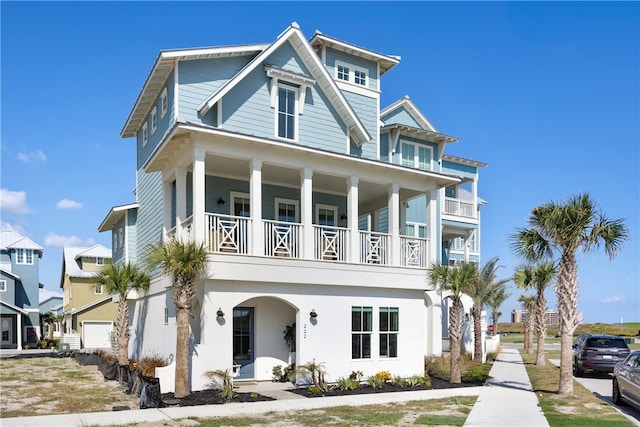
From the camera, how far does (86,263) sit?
45.5 meters

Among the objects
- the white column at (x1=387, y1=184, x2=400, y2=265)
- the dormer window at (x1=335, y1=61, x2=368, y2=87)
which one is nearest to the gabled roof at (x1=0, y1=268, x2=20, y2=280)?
the dormer window at (x1=335, y1=61, x2=368, y2=87)

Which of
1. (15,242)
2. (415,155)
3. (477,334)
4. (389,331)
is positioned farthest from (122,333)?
(15,242)

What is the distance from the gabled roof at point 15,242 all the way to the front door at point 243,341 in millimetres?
40094

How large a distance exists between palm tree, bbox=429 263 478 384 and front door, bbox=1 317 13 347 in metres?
41.2

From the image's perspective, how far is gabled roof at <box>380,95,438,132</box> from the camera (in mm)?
27578

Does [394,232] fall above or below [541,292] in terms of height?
above

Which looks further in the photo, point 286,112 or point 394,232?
point 286,112

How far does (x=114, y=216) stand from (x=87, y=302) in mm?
21924

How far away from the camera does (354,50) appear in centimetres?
2308

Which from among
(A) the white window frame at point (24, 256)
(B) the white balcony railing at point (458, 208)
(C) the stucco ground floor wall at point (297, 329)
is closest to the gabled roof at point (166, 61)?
(C) the stucco ground floor wall at point (297, 329)

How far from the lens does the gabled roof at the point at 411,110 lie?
27.6 meters

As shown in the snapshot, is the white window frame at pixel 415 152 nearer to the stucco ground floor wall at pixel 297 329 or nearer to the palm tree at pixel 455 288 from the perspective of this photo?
the stucco ground floor wall at pixel 297 329

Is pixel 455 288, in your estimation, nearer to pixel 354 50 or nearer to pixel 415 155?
pixel 354 50

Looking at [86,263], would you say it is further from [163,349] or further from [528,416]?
[528,416]
